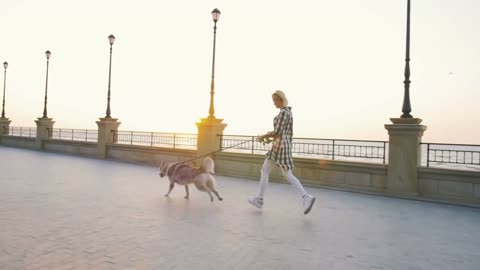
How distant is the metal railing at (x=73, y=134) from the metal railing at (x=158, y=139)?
147 inches

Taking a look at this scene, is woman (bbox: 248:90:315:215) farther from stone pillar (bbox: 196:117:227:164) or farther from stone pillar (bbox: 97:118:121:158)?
stone pillar (bbox: 97:118:121:158)

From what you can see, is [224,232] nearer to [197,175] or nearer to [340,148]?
[197,175]

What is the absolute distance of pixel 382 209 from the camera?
7.74 meters

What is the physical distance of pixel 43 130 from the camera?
2648 centimetres

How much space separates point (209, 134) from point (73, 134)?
1512cm

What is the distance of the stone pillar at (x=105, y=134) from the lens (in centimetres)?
1972

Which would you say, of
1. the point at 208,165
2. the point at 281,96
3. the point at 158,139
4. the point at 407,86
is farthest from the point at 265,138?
the point at 158,139

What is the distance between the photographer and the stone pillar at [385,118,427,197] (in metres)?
9.20

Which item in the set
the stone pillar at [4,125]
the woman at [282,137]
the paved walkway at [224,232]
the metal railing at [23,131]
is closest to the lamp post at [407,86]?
the paved walkway at [224,232]

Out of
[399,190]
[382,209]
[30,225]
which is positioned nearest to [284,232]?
[382,209]

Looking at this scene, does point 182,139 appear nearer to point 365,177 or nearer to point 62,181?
point 62,181

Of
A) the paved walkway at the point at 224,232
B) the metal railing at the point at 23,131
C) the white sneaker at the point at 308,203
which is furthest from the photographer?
the metal railing at the point at 23,131

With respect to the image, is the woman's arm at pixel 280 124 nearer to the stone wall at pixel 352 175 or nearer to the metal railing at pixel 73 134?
the stone wall at pixel 352 175

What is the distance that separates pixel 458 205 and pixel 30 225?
8743mm
